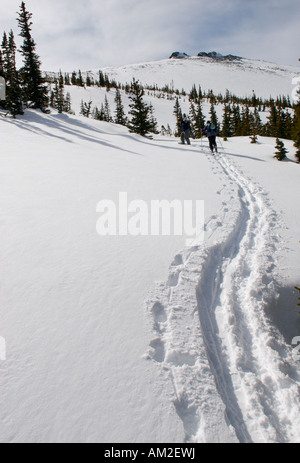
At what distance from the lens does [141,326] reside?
332cm

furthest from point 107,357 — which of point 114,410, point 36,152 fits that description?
point 36,152

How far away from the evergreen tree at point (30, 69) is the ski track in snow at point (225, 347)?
27.3 meters

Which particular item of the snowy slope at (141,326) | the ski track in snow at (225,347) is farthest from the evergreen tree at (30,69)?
the ski track in snow at (225,347)

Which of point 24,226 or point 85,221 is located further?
point 85,221

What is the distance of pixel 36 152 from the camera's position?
10.9 meters

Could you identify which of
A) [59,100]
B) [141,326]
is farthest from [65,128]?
[59,100]

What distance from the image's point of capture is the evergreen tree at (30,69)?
2491 cm

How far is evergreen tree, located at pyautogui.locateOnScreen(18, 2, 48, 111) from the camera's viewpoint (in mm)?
24906

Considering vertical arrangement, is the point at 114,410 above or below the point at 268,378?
above

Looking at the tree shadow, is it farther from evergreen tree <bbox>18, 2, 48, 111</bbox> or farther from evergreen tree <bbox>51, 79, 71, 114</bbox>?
evergreen tree <bbox>51, 79, 71, 114</bbox>

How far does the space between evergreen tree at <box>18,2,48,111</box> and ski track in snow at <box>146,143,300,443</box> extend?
27.3 m

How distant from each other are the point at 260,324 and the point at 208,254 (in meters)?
1.74
